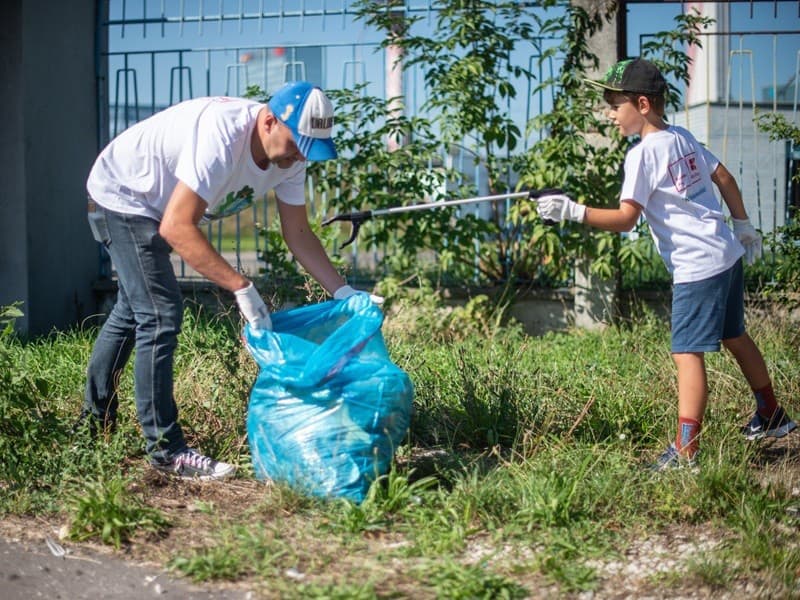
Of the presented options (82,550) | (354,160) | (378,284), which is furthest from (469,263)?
(82,550)

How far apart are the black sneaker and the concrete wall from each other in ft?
14.4

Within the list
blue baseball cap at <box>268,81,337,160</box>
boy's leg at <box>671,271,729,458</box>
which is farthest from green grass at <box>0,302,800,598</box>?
blue baseball cap at <box>268,81,337,160</box>

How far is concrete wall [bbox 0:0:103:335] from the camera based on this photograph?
605 cm

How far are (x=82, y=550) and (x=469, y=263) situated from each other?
12.0ft

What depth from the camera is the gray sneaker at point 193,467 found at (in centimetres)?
358

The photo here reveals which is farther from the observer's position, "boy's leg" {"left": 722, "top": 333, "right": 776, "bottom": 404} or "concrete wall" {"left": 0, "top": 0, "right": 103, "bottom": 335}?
"concrete wall" {"left": 0, "top": 0, "right": 103, "bottom": 335}

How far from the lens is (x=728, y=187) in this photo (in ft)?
Result: 12.7

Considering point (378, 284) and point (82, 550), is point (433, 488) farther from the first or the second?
point (378, 284)

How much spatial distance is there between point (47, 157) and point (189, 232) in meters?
3.61

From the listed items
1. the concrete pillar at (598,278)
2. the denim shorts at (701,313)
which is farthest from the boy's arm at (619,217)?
the concrete pillar at (598,278)

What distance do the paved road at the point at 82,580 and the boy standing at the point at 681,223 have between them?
1.79 m

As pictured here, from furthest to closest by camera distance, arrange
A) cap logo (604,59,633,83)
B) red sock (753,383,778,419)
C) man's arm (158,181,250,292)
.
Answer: red sock (753,383,778,419), cap logo (604,59,633,83), man's arm (158,181,250,292)

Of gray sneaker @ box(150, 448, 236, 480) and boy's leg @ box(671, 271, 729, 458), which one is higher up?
boy's leg @ box(671, 271, 729, 458)

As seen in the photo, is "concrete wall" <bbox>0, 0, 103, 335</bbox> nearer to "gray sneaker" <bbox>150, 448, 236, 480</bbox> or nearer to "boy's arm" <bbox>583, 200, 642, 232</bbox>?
"gray sneaker" <bbox>150, 448, 236, 480</bbox>
